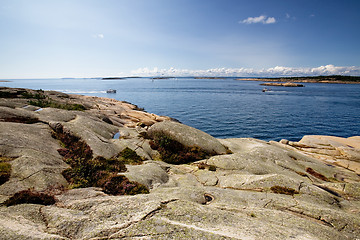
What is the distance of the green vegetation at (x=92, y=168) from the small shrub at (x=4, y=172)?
2397 millimetres

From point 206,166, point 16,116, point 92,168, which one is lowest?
point 206,166

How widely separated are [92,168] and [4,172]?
4018 millimetres

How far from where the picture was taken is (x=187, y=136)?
739 inches

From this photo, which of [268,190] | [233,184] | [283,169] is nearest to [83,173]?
[233,184]

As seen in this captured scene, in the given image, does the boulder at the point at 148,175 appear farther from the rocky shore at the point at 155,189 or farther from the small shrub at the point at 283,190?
the small shrub at the point at 283,190

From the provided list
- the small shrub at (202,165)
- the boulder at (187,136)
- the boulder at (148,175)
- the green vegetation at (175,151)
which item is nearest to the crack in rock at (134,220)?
the boulder at (148,175)

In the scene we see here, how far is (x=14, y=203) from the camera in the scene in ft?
21.4

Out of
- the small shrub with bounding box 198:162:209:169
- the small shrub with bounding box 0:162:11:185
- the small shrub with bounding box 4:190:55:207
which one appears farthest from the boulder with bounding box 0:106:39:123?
the small shrub with bounding box 198:162:209:169

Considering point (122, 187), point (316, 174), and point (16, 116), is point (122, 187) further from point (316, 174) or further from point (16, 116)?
point (316, 174)

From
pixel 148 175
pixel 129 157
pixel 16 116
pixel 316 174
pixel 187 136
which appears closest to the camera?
pixel 148 175

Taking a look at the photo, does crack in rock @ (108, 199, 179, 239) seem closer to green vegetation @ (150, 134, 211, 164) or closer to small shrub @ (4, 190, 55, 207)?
small shrub @ (4, 190, 55, 207)

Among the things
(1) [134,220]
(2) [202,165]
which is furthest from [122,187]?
(2) [202,165]

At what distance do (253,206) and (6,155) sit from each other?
13765 mm

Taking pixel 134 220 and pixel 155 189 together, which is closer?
pixel 134 220
